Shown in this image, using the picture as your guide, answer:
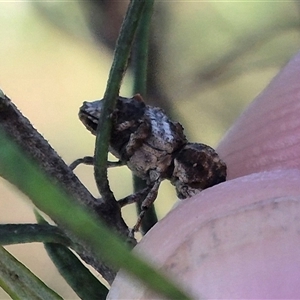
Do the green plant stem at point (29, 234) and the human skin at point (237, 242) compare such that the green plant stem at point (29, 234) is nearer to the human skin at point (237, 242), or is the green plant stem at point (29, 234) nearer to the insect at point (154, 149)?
the human skin at point (237, 242)

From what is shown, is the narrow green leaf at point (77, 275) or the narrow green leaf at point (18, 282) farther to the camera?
the narrow green leaf at point (77, 275)

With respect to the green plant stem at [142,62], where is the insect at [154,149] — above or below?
below

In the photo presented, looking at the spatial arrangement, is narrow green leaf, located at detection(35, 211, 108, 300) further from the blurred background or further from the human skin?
the blurred background

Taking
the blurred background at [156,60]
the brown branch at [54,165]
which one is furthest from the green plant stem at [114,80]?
the blurred background at [156,60]

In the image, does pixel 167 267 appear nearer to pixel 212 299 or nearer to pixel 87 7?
pixel 212 299

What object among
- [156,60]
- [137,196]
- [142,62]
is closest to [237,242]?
[137,196]

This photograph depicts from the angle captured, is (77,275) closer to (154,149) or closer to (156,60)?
(154,149)

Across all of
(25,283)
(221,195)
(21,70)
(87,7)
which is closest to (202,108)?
(87,7)
